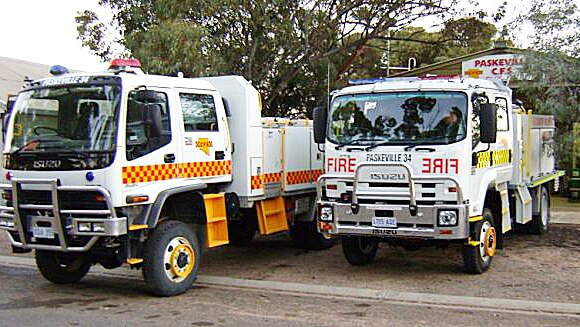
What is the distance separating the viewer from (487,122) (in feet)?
28.6

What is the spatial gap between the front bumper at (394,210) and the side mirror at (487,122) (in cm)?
77

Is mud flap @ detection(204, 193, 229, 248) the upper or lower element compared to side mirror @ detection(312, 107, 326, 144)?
lower

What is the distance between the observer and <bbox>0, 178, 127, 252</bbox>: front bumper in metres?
7.69

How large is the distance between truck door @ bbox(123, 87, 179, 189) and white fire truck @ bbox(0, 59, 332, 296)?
1 centimetres

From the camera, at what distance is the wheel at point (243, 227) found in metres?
10.5

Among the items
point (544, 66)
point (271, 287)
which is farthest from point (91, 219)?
point (544, 66)

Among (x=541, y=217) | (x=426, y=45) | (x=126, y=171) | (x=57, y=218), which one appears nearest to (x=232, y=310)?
(x=126, y=171)

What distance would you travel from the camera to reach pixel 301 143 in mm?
11273

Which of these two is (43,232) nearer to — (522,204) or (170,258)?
(170,258)

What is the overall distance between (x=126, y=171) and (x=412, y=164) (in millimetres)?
3612

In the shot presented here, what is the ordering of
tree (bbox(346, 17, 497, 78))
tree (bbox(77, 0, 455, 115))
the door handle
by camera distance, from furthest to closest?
tree (bbox(346, 17, 497, 78)) < tree (bbox(77, 0, 455, 115)) < the door handle

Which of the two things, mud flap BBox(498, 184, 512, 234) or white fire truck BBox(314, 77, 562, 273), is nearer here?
white fire truck BBox(314, 77, 562, 273)

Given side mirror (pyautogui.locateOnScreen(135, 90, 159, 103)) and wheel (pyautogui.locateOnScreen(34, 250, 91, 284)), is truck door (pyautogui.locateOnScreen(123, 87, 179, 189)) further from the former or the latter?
wheel (pyautogui.locateOnScreen(34, 250, 91, 284))

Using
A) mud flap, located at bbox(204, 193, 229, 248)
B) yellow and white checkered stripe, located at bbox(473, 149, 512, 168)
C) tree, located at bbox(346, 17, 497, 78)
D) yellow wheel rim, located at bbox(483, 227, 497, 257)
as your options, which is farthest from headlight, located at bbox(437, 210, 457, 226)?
tree, located at bbox(346, 17, 497, 78)
